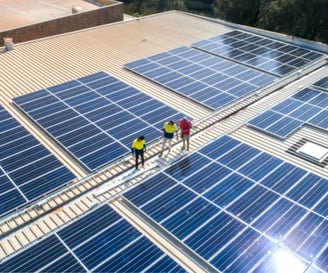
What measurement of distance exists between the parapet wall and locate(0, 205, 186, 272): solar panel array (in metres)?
25.4

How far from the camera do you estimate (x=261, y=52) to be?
28266 millimetres

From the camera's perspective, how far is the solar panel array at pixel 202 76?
72.8 ft

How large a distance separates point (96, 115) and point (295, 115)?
10.7 metres

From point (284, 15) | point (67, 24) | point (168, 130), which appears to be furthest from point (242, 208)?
point (284, 15)

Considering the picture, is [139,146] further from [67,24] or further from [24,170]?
[67,24]

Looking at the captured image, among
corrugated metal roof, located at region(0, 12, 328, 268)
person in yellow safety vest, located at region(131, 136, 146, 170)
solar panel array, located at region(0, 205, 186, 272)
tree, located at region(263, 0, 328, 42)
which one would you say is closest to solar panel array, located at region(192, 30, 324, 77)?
corrugated metal roof, located at region(0, 12, 328, 268)

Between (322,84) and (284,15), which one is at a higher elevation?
(322,84)

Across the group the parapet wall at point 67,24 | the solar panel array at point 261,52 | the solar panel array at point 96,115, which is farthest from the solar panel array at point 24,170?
the parapet wall at point 67,24

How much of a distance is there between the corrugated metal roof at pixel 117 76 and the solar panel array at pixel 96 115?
622 millimetres

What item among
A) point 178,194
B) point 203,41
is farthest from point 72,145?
point 203,41

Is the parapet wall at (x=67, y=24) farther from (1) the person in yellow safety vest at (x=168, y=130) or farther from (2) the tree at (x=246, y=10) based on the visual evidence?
(1) the person in yellow safety vest at (x=168, y=130)

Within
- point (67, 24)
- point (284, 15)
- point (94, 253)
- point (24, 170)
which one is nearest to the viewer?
point (94, 253)

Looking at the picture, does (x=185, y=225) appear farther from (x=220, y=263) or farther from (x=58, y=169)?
(x=58, y=169)

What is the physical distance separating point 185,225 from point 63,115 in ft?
33.0
